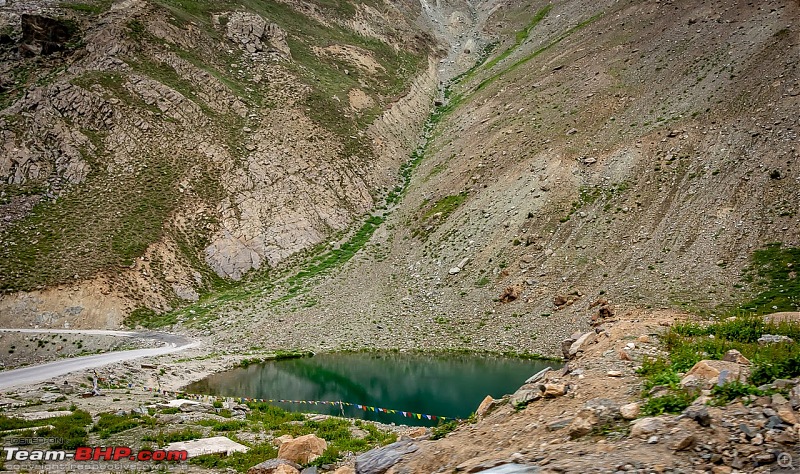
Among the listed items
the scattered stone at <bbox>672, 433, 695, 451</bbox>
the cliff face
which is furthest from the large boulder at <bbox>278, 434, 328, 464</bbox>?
the cliff face

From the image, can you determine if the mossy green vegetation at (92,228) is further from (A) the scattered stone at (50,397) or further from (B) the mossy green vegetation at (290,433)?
(B) the mossy green vegetation at (290,433)

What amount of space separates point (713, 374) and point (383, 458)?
529 cm

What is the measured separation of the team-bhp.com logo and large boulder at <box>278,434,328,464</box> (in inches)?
134

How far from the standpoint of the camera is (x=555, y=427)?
7.05 metres

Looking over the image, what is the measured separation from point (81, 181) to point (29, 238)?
7.97 meters

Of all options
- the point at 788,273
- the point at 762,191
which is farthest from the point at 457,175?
the point at 788,273

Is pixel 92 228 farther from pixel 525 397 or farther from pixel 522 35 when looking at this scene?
pixel 522 35

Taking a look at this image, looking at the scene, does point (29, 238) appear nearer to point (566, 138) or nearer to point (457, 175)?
point (457, 175)

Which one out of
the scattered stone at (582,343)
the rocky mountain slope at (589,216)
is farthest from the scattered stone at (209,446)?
the rocky mountain slope at (589,216)

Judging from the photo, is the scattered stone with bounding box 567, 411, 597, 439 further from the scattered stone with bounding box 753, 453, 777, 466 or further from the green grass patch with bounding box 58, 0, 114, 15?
the green grass patch with bounding box 58, 0, 114, 15

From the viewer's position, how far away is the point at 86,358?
2895 centimetres

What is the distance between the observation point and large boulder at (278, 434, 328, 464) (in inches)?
400

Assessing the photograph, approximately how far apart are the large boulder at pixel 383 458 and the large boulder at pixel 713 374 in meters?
4.46

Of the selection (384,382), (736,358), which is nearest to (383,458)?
(736,358)
